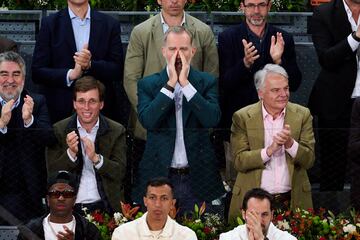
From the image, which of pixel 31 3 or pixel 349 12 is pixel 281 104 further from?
pixel 31 3

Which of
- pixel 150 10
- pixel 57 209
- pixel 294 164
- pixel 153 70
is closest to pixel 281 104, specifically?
pixel 294 164

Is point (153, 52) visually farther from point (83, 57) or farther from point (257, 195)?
point (257, 195)

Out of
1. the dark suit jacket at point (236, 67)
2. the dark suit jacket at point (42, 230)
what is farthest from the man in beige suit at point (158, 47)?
the dark suit jacket at point (42, 230)

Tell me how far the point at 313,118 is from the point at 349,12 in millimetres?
1086

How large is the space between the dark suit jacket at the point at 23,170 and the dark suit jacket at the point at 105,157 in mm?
114

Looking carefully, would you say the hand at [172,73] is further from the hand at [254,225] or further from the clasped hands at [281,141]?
the hand at [254,225]

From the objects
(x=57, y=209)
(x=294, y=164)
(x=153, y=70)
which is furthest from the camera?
(x=153, y=70)

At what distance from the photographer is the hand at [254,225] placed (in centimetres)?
1150

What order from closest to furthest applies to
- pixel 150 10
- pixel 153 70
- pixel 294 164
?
pixel 294 164, pixel 153 70, pixel 150 10

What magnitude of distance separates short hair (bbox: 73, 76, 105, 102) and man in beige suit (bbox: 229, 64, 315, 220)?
122cm

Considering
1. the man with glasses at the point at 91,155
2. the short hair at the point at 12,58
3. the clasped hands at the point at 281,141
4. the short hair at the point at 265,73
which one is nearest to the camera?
the clasped hands at the point at 281,141

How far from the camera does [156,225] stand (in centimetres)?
1184

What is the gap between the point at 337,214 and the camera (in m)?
12.7

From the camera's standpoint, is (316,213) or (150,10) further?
(150,10)
